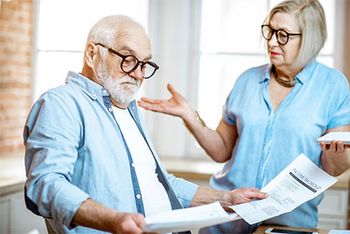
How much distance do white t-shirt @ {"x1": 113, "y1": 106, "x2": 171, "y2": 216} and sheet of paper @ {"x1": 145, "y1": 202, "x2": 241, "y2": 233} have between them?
0.43 m

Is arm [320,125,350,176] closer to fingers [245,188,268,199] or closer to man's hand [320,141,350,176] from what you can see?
man's hand [320,141,350,176]

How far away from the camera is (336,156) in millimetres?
2338

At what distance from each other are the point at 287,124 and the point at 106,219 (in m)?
1.02

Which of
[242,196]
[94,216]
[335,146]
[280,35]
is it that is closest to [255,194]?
[242,196]

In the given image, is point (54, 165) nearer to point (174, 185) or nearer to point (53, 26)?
point (174, 185)

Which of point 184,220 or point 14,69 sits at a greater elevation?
point 14,69

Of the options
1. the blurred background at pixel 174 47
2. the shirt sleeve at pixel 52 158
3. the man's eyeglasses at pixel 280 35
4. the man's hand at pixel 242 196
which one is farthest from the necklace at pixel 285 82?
the blurred background at pixel 174 47

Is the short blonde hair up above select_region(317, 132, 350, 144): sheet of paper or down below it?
above

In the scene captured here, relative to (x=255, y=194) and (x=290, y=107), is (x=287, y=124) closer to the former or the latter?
(x=290, y=107)

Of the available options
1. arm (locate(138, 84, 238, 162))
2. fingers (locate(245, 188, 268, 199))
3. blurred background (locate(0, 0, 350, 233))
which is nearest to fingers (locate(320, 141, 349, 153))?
fingers (locate(245, 188, 268, 199))

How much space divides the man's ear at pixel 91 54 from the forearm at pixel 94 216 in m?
0.56

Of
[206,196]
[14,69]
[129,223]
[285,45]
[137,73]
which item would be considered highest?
[285,45]

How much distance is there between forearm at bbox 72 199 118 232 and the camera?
1585 millimetres

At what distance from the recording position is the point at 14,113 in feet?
12.7
